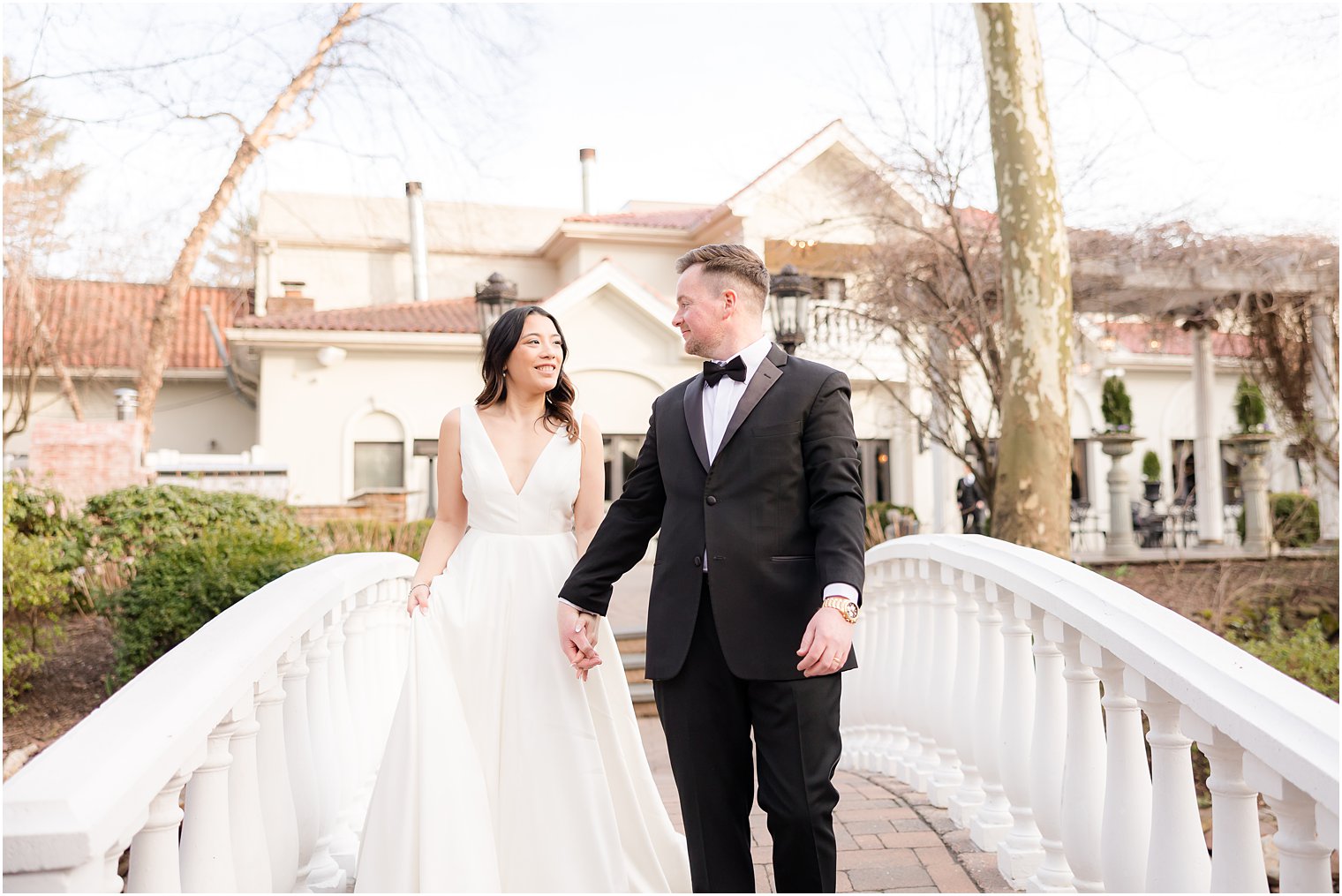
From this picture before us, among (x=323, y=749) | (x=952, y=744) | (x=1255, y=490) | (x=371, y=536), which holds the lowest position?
(x=952, y=744)

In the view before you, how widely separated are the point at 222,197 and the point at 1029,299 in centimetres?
1142

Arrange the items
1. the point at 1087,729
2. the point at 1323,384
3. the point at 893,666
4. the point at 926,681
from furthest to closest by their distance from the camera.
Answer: the point at 1323,384 < the point at 893,666 < the point at 926,681 < the point at 1087,729

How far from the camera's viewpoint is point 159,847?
200 cm

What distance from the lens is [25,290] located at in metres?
16.1

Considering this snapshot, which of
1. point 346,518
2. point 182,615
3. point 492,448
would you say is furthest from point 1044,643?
point 346,518

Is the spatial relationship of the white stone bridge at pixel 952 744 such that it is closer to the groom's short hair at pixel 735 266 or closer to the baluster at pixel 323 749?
the baluster at pixel 323 749

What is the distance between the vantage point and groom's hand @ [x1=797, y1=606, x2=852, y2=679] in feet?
7.91

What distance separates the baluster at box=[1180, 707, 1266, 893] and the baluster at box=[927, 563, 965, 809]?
2.05 metres

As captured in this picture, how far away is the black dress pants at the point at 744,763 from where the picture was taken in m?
2.60

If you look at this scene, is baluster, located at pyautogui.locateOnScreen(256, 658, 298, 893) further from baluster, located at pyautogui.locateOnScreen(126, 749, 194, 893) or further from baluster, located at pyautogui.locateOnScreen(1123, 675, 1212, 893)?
baluster, located at pyautogui.locateOnScreen(1123, 675, 1212, 893)

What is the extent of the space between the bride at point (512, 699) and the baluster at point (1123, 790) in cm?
144

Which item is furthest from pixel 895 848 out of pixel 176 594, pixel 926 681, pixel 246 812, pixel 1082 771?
pixel 176 594

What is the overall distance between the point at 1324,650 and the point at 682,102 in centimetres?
703

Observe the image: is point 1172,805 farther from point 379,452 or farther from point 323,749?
point 379,452
